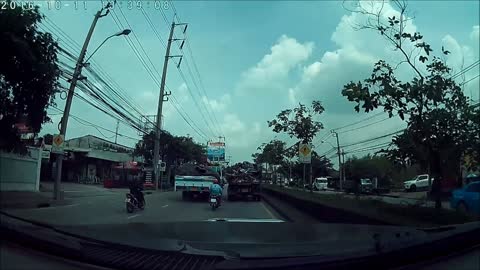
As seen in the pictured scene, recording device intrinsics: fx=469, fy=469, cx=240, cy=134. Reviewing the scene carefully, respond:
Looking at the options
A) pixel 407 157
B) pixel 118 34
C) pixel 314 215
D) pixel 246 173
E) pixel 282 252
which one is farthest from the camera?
pixel 246 173

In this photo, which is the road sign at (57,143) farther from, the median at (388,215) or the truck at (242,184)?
the truck at (242,184)

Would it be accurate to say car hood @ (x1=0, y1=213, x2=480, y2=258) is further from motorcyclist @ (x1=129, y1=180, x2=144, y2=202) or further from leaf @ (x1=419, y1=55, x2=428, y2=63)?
motorcyclist @ (x1=129, y1=180, x2=144, y2=202)

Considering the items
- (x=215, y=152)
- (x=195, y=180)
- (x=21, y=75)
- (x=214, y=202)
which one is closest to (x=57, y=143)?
(x=214, y=202)

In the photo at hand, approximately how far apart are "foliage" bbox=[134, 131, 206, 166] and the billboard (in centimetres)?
389

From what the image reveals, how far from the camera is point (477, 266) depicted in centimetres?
309

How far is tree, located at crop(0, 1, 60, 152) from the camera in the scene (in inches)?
129

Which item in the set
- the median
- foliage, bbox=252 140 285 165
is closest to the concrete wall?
the median

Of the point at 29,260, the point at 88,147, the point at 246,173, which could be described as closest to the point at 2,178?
the point at 29,260

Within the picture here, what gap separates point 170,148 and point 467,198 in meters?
45.2

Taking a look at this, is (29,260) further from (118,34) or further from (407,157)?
(118,34)

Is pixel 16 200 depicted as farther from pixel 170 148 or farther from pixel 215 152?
pixel 215 152

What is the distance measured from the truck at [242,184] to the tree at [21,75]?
19.9 metres

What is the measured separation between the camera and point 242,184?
78.1 ft

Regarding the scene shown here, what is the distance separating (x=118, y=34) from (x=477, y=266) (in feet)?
48.9
